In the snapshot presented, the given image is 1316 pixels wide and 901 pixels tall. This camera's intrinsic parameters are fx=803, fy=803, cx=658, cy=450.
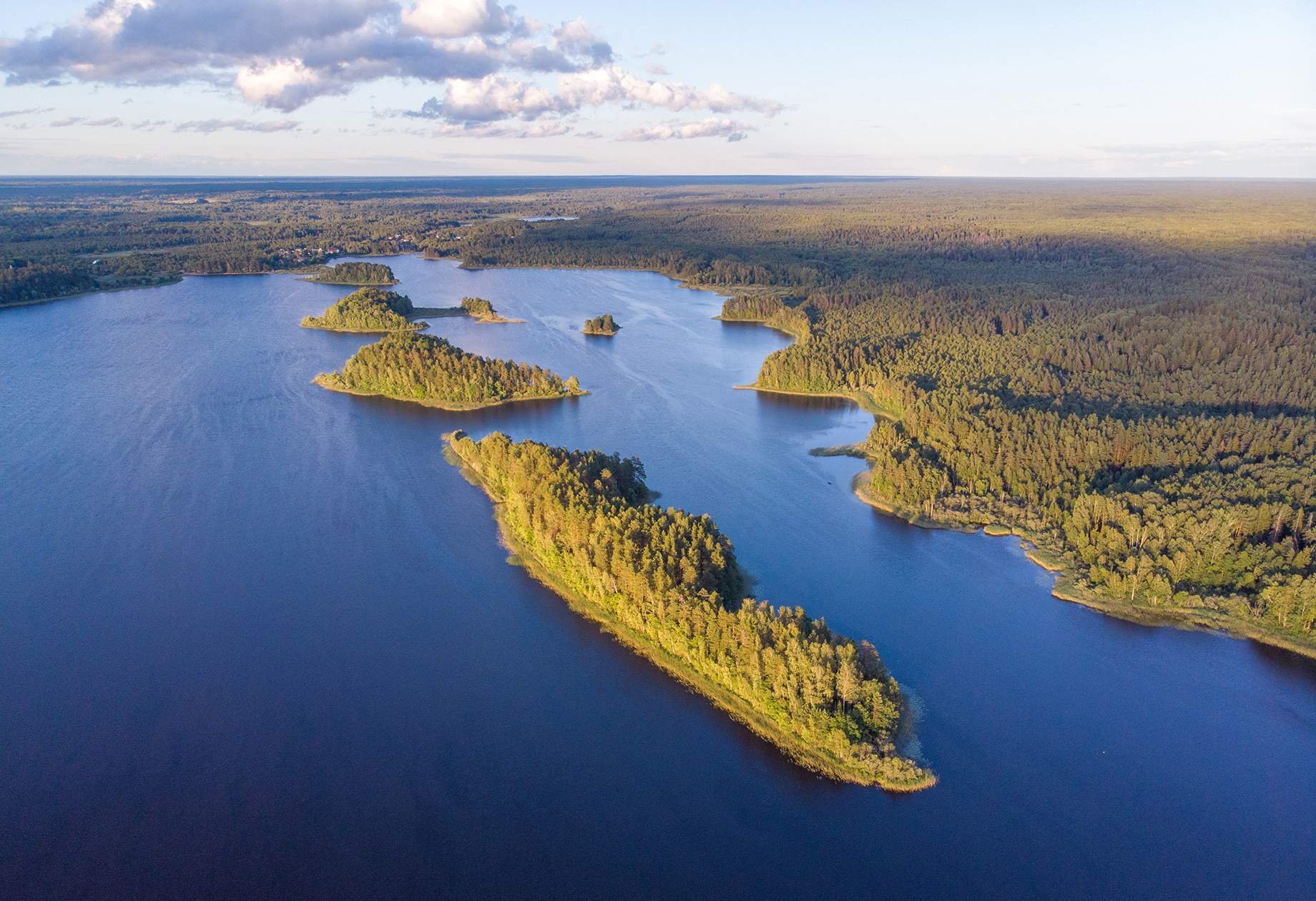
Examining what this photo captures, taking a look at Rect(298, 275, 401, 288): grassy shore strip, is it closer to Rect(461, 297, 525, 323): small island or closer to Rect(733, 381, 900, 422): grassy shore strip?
Rect(461, 297, 525, 323): small island

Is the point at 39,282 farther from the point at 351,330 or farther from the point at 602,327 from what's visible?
the point at 602,327

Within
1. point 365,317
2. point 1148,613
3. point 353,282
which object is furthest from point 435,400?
point 353,282

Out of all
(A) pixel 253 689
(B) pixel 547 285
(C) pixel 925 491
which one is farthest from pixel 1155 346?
(B) pixel 547 285

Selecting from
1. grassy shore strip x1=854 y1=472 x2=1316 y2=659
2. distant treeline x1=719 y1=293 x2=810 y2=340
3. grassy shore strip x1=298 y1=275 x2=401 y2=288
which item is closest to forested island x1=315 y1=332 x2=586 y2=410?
distant treeline x1=719 y1=293 x2=810 y2=340

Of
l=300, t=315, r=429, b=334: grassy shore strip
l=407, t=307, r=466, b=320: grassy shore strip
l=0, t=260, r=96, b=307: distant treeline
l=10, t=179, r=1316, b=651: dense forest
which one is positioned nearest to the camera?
l=10, t=179, r=1316, b=651: dense forest

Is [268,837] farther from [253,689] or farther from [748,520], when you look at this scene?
[748,520]

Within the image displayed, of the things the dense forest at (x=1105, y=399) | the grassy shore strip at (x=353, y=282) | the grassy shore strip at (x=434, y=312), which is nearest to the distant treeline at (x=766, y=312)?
the dense forest at (x=1105, y=399)
